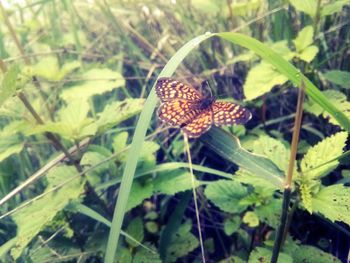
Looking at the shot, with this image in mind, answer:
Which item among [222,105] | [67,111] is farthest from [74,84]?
[222,105]

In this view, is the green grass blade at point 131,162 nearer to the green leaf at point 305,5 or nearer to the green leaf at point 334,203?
the green leaf at point 334,203

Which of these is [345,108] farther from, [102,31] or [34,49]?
[34,49]

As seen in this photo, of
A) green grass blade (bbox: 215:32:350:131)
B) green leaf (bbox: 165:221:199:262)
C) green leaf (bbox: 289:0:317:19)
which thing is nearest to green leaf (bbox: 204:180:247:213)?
green leaf (bbox: 165:221:199:262)

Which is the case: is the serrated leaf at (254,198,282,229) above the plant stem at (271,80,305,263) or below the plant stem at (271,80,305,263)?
below

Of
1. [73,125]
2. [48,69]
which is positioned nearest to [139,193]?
[73,125]

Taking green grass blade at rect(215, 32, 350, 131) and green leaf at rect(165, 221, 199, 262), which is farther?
green leaf at rect(165, 221, 199, 262)

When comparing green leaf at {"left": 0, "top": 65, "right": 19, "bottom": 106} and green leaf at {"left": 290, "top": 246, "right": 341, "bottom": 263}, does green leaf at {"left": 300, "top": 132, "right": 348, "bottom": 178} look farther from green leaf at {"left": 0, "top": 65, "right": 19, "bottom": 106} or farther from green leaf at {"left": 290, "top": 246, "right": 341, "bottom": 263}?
green leaf at {"left": 0, "top": 65, "right": 19, "bottom": 106}

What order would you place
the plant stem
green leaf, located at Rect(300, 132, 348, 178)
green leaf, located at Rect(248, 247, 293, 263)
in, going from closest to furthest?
the plant stem < green leaf, located at Rect(300, 132, 348, 178) < green leaf, located at Rect(248, 247, 293, 263)
